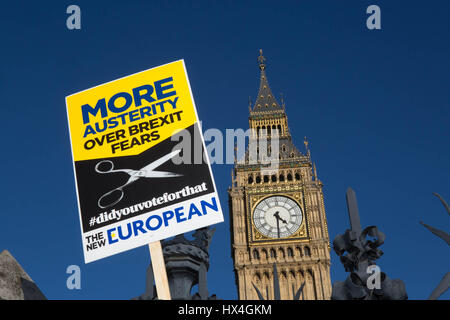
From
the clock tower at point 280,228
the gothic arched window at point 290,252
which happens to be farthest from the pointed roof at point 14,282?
the gothic arched window at point 290,252

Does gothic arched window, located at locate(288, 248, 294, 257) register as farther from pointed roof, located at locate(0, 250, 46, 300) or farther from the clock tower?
pointed roof, located at locate(0, 250, 46, 300)

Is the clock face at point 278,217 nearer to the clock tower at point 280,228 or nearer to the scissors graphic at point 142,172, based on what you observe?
the clock tower at point 280,228

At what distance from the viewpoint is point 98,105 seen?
9.64m

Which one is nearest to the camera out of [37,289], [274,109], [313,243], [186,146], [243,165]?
[37,289]

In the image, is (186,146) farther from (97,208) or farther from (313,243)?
(313,243)

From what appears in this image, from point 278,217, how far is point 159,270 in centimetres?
4553

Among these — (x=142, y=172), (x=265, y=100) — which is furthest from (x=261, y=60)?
(x=142, y=172)

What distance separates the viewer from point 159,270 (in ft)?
26.5

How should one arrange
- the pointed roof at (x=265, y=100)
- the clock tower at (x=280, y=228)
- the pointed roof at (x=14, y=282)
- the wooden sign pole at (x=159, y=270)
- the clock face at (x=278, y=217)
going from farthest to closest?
1. the pointed roof at (x=265, y=100)
2. the clock face at (x=278, y=217)
3. the clock tower at (x=280, y=228)
4. the pointed roof at (x=14, y=282)
5. the wooden sign pole at (x=159, y=270)

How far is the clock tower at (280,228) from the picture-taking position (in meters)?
51.2

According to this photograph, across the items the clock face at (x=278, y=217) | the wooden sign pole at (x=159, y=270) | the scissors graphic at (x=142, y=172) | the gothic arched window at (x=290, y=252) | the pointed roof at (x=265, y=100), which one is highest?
the pointed roof at (x=265, y=100)

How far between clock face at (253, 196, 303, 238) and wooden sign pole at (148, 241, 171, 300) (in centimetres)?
4473
